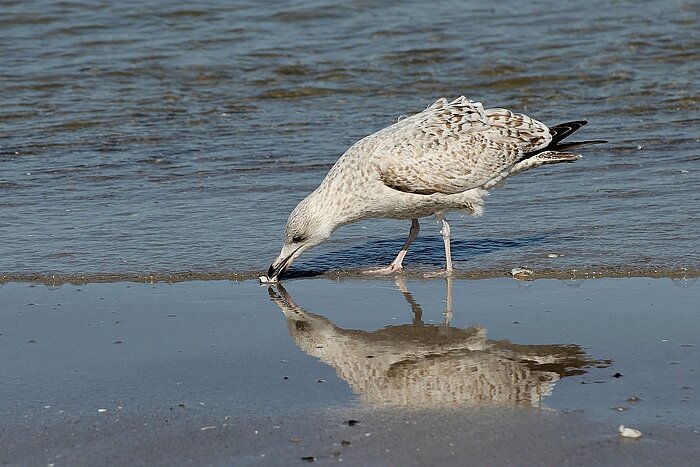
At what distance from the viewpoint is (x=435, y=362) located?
5.96 m

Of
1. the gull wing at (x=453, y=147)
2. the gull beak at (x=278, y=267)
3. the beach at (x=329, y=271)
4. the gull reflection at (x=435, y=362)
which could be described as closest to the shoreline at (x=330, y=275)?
the beach at (x=329, y=271)

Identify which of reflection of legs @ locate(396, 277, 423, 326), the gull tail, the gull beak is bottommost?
reflection of legs @ locate(396, 277, 423, 326)

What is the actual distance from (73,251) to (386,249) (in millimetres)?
2176

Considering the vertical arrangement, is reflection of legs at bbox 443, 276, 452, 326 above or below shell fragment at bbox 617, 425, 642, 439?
below

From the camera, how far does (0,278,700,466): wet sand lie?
4.86 meters

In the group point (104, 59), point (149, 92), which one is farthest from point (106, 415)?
point (104, 59)

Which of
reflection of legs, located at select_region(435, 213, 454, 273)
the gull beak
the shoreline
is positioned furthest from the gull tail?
the gull beak

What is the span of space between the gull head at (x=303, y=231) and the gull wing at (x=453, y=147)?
1.56 feet

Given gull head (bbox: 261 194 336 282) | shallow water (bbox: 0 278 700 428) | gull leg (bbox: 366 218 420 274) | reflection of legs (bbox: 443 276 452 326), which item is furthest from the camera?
gull leg (bbox: 366 218 420 274)

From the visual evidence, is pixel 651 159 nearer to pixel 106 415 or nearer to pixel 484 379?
pixel 484 379

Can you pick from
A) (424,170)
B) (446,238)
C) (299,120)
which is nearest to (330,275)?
(446,238)

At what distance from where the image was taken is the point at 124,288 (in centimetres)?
758

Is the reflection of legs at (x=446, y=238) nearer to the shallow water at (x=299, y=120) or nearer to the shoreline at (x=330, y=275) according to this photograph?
the shoreline at (x=330, y=275)

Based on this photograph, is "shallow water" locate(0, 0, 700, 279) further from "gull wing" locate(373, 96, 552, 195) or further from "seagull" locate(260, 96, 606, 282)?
"gull wing" locate(373, 96, 552, 195)
